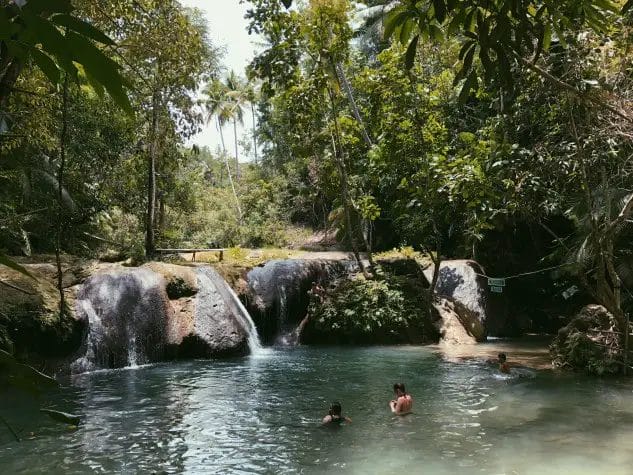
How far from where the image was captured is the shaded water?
20.5 ft

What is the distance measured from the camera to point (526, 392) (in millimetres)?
9734

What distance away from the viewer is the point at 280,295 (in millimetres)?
17172

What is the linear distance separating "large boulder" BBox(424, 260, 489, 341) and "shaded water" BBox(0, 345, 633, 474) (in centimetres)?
583

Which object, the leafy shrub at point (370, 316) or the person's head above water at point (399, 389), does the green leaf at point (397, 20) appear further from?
the leafy shrub at point (370, 316)

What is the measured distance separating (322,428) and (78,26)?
24.0 ft

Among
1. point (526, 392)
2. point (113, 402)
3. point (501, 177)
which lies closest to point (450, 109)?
point (501, 177)

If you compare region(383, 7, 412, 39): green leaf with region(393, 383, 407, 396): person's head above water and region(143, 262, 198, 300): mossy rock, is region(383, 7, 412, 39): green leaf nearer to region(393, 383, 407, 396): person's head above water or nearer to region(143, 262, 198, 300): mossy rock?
region(393, 383, 407, 396): person's head above water

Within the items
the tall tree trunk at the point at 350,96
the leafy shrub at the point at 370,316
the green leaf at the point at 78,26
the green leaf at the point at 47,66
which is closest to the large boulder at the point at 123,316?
the leafy shrub at the point at 370,316

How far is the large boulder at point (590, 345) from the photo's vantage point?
10.8m

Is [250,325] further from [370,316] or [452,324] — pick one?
[452,324]

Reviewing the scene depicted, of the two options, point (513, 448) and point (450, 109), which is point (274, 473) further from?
point (450, 109)

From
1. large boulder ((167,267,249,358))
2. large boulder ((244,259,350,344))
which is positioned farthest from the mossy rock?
large boulder ((244,259,350,344))

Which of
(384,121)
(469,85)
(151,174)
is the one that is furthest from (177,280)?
(469,85)

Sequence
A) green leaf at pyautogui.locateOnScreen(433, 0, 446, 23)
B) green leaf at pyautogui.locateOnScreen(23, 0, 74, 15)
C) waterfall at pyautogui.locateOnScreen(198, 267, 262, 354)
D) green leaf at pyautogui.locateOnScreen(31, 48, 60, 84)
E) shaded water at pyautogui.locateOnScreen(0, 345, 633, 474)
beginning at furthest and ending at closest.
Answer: waterfall at pyautogui.locateOnScreen(198, 267, 262, 354)
shaded water at pyautogui.locateOnScreen(0, 345, 633, 474)
green leaf at pyautogui.locateOnScreen(433, 0, 446, 23)
green leaf at pyautogui.locateOnScreen(31, 48, 60, 84)
green leaf at pyautogui.locateOnScreen(23, 0, 74, 15)
